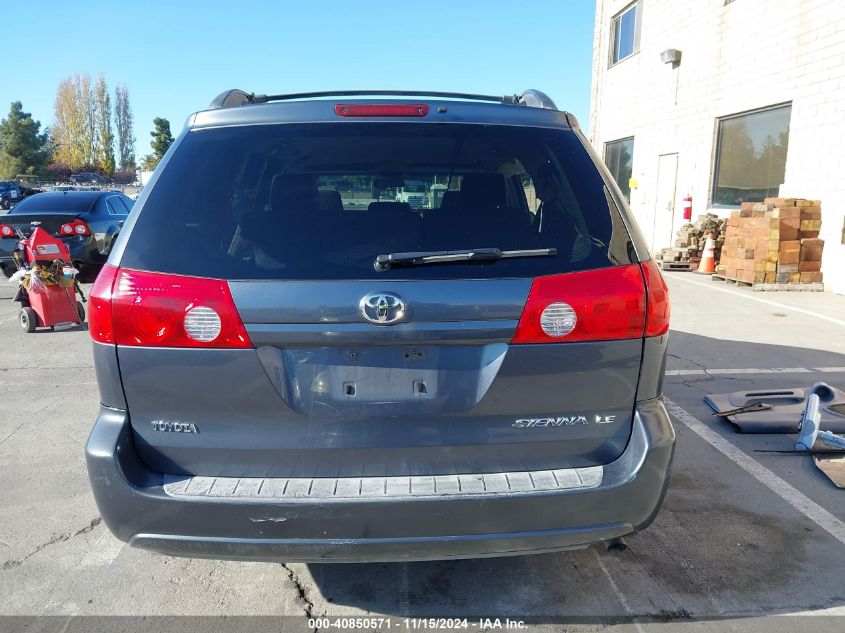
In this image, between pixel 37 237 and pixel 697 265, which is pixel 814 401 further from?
pixel 697 265

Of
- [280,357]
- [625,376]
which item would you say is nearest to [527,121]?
[625,376]

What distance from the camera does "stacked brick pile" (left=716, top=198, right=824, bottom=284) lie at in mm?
10711

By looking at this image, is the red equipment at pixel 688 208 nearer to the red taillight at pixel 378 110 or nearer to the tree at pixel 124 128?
the red taillight at pixel 378 110

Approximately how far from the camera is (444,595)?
2725mm

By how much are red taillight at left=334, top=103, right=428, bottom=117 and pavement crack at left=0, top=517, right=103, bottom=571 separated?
2.46 metres

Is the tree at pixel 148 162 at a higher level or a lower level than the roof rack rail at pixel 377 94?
higher

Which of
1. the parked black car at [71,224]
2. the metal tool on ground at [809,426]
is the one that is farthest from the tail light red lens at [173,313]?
the parked black car at [71,224]

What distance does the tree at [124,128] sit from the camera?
299ft

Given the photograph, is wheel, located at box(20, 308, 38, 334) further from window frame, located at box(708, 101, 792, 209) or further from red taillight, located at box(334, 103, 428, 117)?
window frame, located at box(708, 101, 792, 209)

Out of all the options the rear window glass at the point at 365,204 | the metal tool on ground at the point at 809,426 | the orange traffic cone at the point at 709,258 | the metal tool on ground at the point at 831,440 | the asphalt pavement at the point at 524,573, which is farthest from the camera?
the orange traffic cone at the point at 709,258

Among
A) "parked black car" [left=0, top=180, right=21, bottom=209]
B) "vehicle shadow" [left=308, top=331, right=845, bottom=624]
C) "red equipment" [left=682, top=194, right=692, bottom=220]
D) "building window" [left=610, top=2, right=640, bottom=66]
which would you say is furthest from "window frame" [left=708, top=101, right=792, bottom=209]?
"parked black car" [left=0, top=180, right=21, bottom=209]

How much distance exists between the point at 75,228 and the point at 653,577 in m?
10.7

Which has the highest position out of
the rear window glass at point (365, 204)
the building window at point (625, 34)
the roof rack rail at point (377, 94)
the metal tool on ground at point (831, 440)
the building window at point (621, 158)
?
the building window at point (625, 34)

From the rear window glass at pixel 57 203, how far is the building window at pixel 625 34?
585 inches
